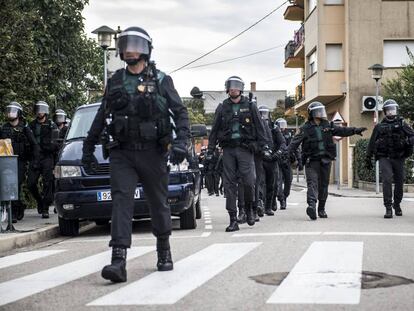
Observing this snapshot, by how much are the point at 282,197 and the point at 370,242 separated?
7.51 meters

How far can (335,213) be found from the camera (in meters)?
14.4

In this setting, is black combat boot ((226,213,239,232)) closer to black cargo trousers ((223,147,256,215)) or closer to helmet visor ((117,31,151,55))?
black cargo trousers ((223,147,256,215))

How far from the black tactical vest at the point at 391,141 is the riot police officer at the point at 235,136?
10.0ft

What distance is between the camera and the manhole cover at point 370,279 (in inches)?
232

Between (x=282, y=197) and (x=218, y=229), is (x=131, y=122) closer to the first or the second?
(x=218, y=229)

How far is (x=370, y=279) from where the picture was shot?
614cm

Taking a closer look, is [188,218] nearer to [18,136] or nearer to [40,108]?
[18,136]

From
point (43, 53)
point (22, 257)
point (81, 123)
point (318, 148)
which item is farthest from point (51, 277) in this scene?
point (43, 53)

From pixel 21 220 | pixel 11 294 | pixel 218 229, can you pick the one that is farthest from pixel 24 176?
pixel 11 294

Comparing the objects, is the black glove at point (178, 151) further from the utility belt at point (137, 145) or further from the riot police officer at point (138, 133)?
the utility belt at point (137, 145)

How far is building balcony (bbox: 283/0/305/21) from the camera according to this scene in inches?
1620

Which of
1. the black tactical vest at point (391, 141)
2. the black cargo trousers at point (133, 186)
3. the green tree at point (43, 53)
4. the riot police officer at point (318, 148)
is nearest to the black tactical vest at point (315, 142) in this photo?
the riot police officer at point (318, 148)

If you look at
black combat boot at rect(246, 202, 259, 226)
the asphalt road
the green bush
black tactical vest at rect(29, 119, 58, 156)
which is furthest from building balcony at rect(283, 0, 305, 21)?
the asphalt road

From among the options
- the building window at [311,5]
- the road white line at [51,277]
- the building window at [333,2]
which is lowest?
the road white line at [51,277]
